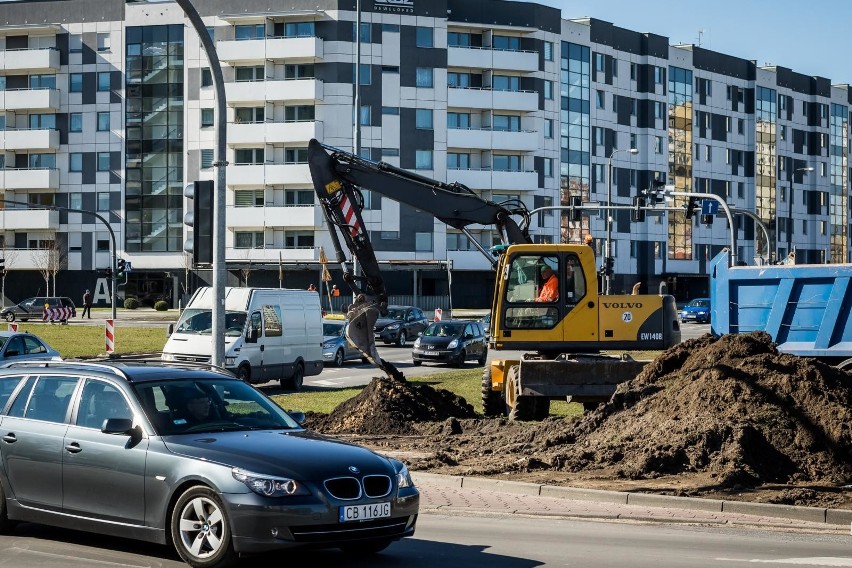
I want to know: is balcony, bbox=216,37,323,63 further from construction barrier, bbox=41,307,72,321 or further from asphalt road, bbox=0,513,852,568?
asphalt road, bbox=0,513,852,568

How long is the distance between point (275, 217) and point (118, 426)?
71.4 metres

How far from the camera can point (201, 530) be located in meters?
8.77

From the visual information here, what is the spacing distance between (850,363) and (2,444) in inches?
573

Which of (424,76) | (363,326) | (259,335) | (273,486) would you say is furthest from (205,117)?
(273,486)

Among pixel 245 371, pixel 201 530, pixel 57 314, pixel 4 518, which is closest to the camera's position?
pixel 201 530

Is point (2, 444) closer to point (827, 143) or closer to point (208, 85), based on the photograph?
point (208, 85)

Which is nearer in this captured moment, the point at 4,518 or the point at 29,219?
the point at 4,518

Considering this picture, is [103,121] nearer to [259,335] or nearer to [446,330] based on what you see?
[446,330]

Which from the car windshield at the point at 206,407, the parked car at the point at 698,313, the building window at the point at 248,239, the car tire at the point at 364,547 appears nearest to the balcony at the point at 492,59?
the building window at the point at 248,239

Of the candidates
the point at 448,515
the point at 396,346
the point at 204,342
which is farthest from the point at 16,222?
the point at 448,515

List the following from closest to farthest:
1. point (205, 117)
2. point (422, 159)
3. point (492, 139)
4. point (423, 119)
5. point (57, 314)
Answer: point (57, 314), point (423, 119), point (422, 159), point (205, 117), point (492, 139)

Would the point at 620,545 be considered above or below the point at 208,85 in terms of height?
below

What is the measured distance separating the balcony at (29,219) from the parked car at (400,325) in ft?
133

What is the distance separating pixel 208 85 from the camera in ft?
270
